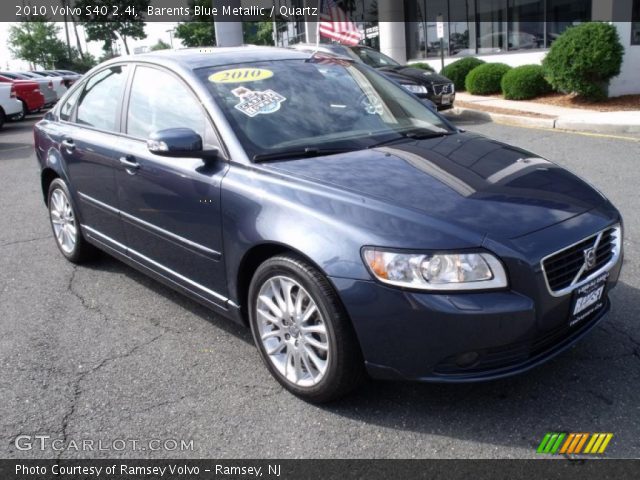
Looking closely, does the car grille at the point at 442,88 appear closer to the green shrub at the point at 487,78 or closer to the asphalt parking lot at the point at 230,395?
the green shrub at the point at 487,78

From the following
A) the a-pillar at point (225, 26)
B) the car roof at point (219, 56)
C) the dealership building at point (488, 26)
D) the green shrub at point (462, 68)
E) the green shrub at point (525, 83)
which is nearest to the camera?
the car roof at point (219, 56)

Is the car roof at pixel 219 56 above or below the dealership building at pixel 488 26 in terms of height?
below

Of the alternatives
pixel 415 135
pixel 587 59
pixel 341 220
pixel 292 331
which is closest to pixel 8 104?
pixel 587 59

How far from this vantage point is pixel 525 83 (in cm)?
1410

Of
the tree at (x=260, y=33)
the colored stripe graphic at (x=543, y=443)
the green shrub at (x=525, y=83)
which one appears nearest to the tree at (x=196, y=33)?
the tree at (x=260, y=33)

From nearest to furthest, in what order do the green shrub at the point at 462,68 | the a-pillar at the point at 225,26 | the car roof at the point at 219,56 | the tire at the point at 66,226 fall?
the car roof at the point at 219,56
the tire at the point at 66,226
the green shrub at the point at 462,68
the a-pillar at the point at 225,26

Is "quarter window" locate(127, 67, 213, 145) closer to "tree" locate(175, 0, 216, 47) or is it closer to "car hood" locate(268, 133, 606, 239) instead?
"car hood" locate(268, 133, 606, 239)

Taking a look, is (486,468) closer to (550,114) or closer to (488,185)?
(488,185)

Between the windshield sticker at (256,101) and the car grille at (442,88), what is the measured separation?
9.02 m

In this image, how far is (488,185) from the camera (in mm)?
3014

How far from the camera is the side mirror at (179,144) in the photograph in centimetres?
326

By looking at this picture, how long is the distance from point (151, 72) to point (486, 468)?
3.09m

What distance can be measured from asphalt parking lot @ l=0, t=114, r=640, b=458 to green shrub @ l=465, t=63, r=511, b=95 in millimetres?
11774

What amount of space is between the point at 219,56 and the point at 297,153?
107cm
